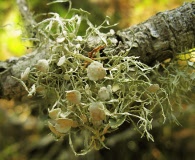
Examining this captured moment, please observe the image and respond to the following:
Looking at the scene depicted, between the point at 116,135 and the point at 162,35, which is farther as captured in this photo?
the point at 116,135

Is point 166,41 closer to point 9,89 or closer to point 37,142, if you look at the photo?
point 9,89

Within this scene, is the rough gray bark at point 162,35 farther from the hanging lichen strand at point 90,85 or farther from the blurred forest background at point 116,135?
the blurred forest background at point 116,135

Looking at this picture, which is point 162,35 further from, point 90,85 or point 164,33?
point 90,85

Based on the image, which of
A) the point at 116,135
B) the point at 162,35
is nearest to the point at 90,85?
the point at 162,35

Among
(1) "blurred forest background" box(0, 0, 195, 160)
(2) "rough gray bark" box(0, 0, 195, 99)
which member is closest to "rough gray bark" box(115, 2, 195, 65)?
(2) "rough gray bark" box(0, 0, 195, 99)

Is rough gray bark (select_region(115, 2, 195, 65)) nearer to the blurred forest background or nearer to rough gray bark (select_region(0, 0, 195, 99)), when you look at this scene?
rough gray bark (select_region(0, 0, 195, 99))

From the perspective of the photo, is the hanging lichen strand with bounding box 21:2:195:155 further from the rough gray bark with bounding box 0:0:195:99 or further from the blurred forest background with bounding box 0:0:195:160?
the blurred forest background with bounding box 0:0:195:160

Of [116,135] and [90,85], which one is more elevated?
[90,85]

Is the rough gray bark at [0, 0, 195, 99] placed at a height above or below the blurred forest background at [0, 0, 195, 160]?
above

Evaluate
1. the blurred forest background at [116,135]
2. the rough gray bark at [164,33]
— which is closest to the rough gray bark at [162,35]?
the rough gray bark at [164,33]

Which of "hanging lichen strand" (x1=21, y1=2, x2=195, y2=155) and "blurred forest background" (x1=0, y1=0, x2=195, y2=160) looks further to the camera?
"blurred forest background" (x1=0, y1=0, x2=195, y2=160)
